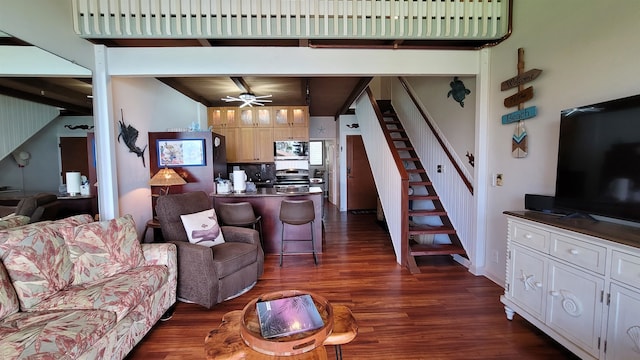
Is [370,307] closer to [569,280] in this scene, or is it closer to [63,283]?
[569,280]

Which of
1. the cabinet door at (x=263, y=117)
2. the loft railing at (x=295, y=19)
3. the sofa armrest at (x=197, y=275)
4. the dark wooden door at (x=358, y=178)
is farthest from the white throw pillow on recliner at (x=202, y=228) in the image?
the dark wooden door at (x=358, y=178)

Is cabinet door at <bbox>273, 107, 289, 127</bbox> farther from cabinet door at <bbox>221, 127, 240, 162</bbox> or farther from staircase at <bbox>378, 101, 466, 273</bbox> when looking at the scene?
staircase at <bbox>378, 101, 466, 273</bbox>

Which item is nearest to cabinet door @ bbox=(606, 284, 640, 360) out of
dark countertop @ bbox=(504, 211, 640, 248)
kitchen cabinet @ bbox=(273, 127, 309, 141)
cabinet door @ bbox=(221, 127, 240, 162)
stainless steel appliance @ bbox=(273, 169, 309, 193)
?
dark countertop @ bbox=(504, 211, 640, 248)

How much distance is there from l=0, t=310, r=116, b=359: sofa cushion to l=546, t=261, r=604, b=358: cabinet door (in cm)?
287

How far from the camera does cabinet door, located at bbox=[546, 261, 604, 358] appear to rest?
1554 millimetres

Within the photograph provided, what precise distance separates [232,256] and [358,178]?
508cm

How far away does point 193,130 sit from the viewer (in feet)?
13.6

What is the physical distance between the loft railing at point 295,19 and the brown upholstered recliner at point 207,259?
1728 mm

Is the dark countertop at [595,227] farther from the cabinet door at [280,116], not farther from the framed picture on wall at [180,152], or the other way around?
the cabinet door at [280,116]

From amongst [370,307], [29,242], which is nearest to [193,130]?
[29,242]

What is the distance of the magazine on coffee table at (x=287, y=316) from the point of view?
1307 mm

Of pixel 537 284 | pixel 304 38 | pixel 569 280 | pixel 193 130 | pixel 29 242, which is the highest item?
pixel 304 38

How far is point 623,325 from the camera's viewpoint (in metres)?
1.42

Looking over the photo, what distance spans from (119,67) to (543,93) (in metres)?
4.13
